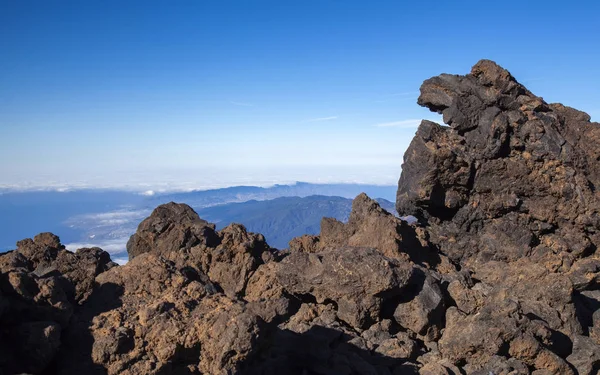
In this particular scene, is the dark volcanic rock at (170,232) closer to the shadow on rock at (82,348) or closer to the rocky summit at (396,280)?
the rocky summit at (396,280)

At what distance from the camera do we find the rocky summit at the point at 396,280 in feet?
22.8

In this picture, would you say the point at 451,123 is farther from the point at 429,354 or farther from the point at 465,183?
the point at 429,354

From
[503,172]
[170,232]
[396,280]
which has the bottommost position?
[396,280]

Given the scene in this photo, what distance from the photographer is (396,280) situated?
9.62m

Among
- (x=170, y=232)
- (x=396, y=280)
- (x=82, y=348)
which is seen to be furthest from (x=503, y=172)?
(x=82, y=348)

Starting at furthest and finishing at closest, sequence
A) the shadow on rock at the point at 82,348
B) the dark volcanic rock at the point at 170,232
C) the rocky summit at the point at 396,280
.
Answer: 1. the dark volcanic rock at the point at 170,232
2. the rocky summit at the point at 396,280
3. the shadow on rock at the point at 82,348

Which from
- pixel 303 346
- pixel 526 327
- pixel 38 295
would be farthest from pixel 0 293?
pixel 526 327

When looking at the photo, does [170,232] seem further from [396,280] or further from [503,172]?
[503,172]

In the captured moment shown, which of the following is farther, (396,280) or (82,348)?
(396,280)

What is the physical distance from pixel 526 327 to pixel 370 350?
3204mm

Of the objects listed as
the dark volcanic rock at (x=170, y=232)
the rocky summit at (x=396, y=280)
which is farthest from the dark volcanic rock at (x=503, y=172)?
the dark volcanic rock at (x=170, y=232)

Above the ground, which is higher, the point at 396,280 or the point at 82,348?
the point at 396,280

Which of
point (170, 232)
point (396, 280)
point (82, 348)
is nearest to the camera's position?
point (82, 348)

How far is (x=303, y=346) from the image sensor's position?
8.30m
